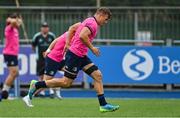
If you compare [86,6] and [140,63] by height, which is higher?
[86,6]

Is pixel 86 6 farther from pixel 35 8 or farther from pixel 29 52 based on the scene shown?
pixel 29 52

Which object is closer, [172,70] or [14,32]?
[14,32]

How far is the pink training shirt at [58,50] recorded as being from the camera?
16.9 metres

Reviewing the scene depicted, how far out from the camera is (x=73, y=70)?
46.1ft

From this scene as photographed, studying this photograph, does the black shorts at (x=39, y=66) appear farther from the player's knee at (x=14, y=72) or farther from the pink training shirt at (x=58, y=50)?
the pink training shirt at (x=58, y=50)

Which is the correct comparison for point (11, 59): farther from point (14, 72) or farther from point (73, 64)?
point (73, 64)

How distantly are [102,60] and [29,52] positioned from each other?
2.17 m

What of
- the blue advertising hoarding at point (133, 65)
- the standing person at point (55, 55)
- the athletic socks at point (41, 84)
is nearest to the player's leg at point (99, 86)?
the athletic socks at point (41, 84)

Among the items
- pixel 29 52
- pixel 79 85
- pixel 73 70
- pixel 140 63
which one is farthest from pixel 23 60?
pixel 73 70

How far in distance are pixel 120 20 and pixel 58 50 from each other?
22.9 feet

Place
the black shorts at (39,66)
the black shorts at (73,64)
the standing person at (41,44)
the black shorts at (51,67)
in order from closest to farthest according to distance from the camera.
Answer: the black shorts at (73,64), the black shorts at (51,67), the standing person at (41,44), the black shorts at (39,66)

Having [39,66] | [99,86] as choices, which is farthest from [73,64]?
[39,66]

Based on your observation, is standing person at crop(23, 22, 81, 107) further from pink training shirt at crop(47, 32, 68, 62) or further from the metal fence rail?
the metal fence rail

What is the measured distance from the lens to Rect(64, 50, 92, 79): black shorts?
14039 millimetres
